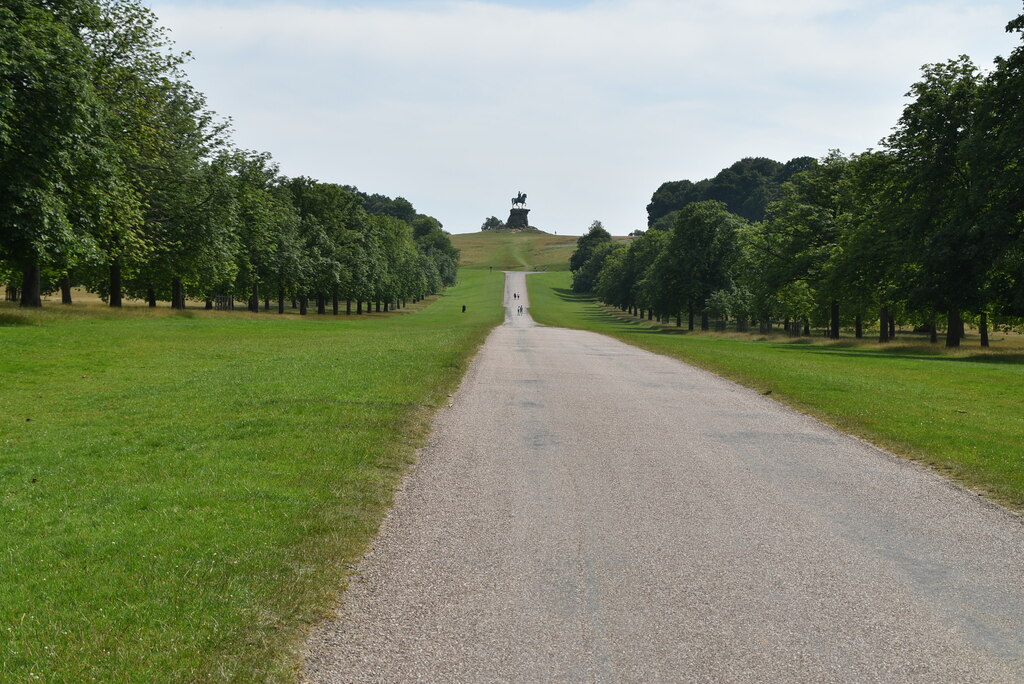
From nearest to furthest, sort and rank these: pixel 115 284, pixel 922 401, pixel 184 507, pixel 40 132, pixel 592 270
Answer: pixel 184 507
pixel 922 401
pixel 40 132
pixel 115 284
pixel 592 270

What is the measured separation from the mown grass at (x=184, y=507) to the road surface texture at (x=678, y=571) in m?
0.48

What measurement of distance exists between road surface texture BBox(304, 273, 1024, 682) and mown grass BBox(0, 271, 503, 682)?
484 mm

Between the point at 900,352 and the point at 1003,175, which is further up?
the point at 1003,175

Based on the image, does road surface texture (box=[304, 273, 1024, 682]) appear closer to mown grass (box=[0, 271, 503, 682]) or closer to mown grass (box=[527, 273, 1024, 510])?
mown grass (box=[0, 271, 503, 682])

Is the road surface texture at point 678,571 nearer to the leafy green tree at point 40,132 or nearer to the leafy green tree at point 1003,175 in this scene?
the leafy green tree at point 40,132

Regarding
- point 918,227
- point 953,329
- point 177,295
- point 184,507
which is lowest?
point 184,507

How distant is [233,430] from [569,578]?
7.65 metres

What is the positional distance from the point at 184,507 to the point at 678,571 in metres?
4.94

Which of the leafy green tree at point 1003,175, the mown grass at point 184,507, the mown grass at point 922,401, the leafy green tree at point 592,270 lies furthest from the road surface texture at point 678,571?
the leafy green tree at point 592,270

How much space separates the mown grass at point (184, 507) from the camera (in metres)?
4.63

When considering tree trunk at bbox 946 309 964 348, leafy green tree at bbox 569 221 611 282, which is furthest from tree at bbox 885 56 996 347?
leafy green tree at bbox 569 221 611 282

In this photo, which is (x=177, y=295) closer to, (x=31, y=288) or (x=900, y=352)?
(x=31, y=288)

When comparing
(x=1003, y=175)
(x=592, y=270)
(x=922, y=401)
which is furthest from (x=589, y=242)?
(x=922, y=401)

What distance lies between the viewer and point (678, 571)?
620 cm
